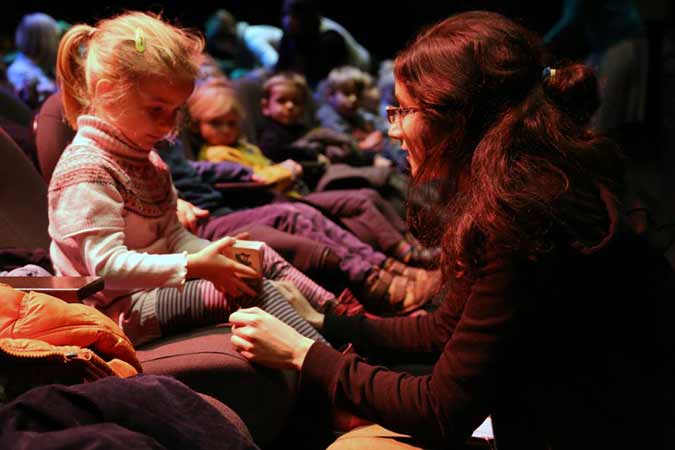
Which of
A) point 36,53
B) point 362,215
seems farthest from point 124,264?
point 36,53

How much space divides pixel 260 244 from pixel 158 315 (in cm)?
27

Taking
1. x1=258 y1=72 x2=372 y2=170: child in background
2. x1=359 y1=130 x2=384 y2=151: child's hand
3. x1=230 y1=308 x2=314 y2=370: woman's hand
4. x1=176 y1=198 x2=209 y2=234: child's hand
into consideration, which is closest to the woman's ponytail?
x1=230 y1=308 x2=314 y2=370: woman's hand

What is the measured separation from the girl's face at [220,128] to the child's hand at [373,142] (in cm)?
127

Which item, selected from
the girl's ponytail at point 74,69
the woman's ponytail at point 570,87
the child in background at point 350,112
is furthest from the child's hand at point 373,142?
the woman's ponytail at point 570,87

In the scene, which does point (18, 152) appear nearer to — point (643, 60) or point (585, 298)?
point (585, 298)

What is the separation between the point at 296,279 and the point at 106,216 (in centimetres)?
65

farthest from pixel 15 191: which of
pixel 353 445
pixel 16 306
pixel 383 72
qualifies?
pixel 383 72

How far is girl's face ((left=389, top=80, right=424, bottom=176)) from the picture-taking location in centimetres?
130

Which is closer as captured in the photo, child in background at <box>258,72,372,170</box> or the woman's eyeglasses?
the woman's eyeglasses

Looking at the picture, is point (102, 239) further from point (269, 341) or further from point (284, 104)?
point (284, 104)

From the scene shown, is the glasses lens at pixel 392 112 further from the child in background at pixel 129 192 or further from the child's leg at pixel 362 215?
the child's leg at pixel 362 215

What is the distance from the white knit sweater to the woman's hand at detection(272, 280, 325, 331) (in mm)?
311

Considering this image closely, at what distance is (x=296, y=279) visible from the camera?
79.9 inches

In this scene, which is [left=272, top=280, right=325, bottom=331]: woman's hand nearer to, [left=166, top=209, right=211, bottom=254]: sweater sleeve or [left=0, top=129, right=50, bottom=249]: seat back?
[left=166, top=209, right=211, bottom=254]: sweater sleeve
